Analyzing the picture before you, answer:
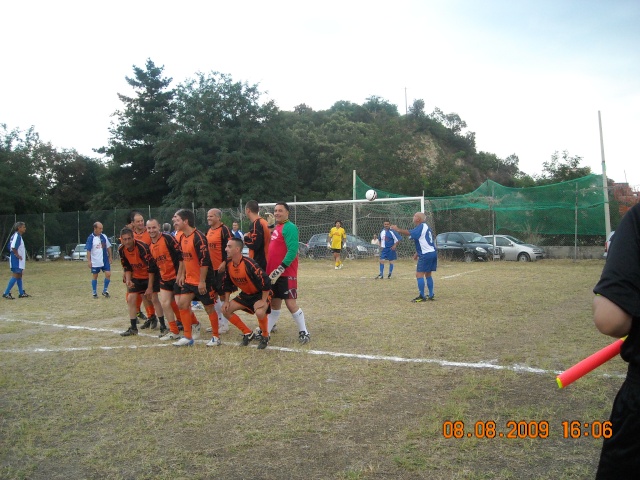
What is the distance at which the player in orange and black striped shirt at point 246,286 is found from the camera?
22.4ft

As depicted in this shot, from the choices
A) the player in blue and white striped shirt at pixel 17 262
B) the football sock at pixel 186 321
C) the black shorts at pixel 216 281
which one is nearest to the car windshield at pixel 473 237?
the player in blue and white striped shirt at pixel 17 262

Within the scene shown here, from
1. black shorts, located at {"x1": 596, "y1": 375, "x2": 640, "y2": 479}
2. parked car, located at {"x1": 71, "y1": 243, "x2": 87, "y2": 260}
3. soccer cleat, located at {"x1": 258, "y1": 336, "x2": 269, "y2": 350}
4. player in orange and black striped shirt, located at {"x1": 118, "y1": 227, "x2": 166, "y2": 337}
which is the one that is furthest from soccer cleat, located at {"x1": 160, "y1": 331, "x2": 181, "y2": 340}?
parked car, located at {"x1": 71, "y1": 243, "x2": 87, "y2": 260}

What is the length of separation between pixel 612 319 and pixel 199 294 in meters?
6.04

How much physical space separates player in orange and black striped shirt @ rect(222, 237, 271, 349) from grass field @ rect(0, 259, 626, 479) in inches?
16.4

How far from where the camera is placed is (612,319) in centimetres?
183

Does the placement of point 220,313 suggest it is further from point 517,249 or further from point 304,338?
point 517,249

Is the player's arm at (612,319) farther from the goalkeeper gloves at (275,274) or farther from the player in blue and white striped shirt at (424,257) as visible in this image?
the player in blue and white striped shirt at (424,257)

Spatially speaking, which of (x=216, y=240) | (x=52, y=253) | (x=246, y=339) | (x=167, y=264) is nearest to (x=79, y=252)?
(x=52, y=253)

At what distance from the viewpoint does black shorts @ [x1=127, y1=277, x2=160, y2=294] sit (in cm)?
845

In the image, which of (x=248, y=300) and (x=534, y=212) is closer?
(x=248, y=300)

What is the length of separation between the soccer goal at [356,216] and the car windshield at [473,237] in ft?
5.55

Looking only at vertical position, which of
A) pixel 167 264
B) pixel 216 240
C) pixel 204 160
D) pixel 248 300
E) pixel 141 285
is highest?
pixel 204 160

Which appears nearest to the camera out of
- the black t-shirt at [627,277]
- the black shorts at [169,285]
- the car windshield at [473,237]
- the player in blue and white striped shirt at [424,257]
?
the black t-shirt at [627,277]

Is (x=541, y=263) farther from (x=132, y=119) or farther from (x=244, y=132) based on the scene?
(x=132, y=119)
